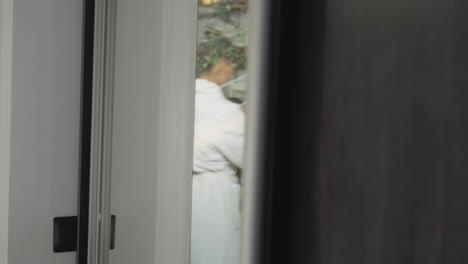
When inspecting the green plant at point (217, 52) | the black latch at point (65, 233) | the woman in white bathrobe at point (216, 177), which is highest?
the green plant at point (217, 52)

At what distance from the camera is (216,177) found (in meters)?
0.54

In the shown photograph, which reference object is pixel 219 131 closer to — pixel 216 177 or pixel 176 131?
pixel 216 177

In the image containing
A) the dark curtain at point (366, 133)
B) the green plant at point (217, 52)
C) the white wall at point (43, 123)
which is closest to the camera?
the dark curtain at point (366, 133)

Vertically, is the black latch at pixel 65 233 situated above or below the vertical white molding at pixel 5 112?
below

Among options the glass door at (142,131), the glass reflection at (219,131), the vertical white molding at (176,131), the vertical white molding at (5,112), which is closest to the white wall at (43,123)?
the vertical white molding at (5,112)

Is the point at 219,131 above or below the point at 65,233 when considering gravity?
above

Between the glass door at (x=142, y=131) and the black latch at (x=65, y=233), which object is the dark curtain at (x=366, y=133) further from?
the black latch at (x=65, y=233)

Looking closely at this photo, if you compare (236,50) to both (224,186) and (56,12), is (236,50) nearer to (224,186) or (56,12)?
(224,186)

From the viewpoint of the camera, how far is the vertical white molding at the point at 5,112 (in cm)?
120

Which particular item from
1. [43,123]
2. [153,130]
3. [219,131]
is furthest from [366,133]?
[43,123]

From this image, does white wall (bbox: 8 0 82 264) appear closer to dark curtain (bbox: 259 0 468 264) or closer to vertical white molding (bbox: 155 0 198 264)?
vertical white molding (bbox: 155 0 198 264)

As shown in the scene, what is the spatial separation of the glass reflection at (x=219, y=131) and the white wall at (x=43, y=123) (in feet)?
2.38

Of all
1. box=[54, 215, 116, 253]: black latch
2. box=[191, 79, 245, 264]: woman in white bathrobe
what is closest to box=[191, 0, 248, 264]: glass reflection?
box=[191, 79, 245, 264]: woman in white bathrobe

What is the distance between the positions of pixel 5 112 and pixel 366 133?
3.78 feet
